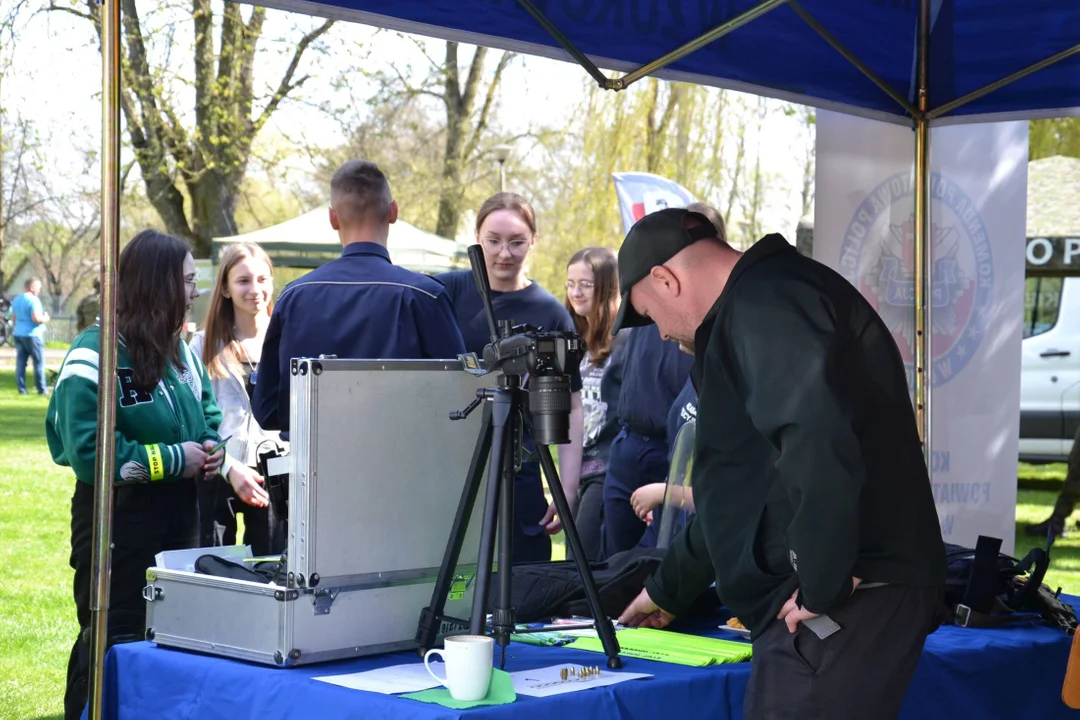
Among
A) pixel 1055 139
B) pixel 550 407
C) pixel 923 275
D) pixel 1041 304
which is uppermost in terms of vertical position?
pixel 1055 139

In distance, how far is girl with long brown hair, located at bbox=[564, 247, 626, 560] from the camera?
4742 mm

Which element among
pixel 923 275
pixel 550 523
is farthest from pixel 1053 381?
pixel 550 523

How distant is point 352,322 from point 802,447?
58.7 inches

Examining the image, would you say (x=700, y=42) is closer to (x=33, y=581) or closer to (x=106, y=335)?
(x=106, y=335)

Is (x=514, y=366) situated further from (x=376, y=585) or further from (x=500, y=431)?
(x=376, y=585)

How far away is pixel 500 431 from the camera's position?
2.32 meters

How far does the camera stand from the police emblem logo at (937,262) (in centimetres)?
473

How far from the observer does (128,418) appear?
343 cm

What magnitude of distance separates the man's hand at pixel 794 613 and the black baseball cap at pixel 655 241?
56cm

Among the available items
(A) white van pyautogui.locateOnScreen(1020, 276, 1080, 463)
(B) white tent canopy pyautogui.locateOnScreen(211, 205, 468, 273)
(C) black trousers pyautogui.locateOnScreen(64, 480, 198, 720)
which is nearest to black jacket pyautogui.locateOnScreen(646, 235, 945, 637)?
(C) black trousers pyautogui.locateOnScreen(64, 480, 198, 720)

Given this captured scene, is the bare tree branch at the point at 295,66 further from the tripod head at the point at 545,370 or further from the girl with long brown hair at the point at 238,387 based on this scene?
the tripod head at the point at 545,370

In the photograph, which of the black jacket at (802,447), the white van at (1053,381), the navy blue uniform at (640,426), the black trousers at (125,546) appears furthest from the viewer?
the white van at (1053,381)

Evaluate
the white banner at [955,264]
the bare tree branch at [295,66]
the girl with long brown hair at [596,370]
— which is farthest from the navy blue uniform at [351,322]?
the bare tree branch at [295,66]

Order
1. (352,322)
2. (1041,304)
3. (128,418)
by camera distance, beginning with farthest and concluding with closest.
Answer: (1041,304)
(128,418)
(352,322)
